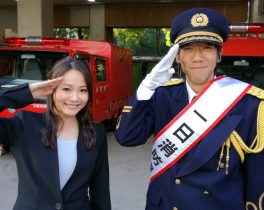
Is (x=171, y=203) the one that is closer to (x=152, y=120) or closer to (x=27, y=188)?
(x=152, y=120)

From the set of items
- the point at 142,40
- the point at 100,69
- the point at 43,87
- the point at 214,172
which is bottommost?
the point at 214,172

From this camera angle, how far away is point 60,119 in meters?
2.01

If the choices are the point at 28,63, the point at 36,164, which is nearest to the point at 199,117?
the point at 36,164

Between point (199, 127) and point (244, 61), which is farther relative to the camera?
Answer: point (244, 61)

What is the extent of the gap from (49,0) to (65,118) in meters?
10.4

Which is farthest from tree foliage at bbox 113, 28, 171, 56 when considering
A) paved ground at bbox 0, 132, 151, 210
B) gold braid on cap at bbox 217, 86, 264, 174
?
gold braid on cap at bbox 217, 86, 264, 174

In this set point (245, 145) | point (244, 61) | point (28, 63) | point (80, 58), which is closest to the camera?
point (245, 145)

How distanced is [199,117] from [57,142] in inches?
27.7

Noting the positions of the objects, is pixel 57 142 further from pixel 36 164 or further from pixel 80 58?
pixel 80 58

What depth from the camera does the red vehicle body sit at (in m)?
6.61

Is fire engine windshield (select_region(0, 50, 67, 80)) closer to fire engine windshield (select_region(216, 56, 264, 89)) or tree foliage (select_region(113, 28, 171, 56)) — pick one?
fire engine windshield (select_region(216, 56, 264, 89))

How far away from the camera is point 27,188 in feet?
6.07

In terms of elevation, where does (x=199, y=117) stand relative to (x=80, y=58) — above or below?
below

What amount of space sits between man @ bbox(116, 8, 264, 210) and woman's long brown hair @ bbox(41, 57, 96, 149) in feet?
0.57
